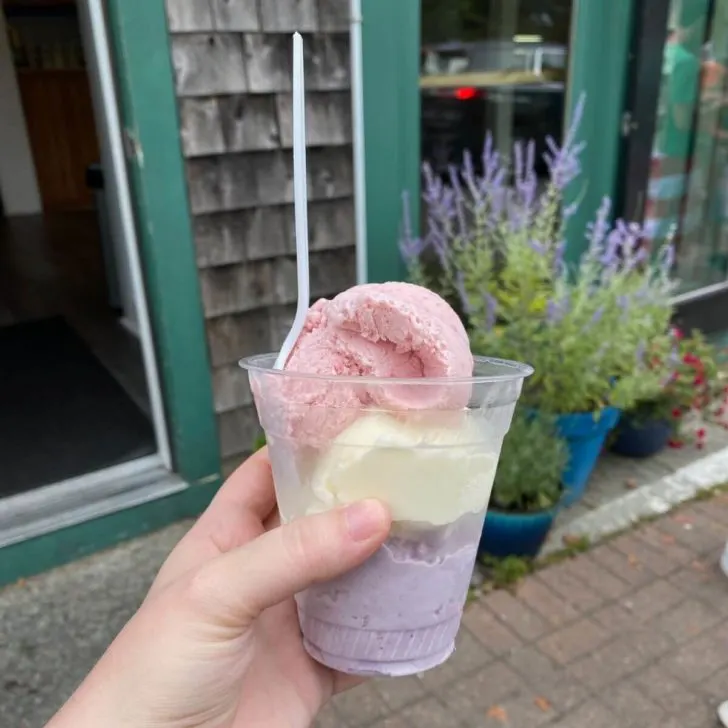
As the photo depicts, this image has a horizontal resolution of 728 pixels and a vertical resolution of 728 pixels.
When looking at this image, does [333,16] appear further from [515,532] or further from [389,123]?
[515,532]

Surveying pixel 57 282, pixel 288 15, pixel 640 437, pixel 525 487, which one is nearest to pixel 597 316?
pixel 525 487

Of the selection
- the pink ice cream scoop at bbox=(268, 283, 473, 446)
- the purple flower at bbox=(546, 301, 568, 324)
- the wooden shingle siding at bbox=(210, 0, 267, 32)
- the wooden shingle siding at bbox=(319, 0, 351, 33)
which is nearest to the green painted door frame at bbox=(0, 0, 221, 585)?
the wooden shingle siding at bbox=(210, 0, 267, 32)

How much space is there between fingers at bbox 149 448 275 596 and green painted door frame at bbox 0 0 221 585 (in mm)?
1369

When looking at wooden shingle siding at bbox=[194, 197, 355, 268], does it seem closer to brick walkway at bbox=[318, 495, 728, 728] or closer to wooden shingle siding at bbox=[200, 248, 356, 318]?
wooden shingle siding at bbox=[200, 248, 356, 318]

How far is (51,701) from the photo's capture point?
226cm

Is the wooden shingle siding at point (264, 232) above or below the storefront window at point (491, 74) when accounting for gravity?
below

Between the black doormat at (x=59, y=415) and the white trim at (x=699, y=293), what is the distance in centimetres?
294

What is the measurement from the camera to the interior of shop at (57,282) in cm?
348

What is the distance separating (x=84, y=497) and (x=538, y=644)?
1.79 m

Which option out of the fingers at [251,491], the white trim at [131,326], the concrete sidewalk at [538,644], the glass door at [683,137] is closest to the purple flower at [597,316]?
the glass door at [683,137]

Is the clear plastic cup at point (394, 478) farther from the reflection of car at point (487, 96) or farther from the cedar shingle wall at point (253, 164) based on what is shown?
the reflection of car at point (487, 96)

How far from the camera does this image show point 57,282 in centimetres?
627

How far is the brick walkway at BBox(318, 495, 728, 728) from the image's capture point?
7.23 feet

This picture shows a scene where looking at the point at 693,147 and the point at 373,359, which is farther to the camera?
the point at 693,147
